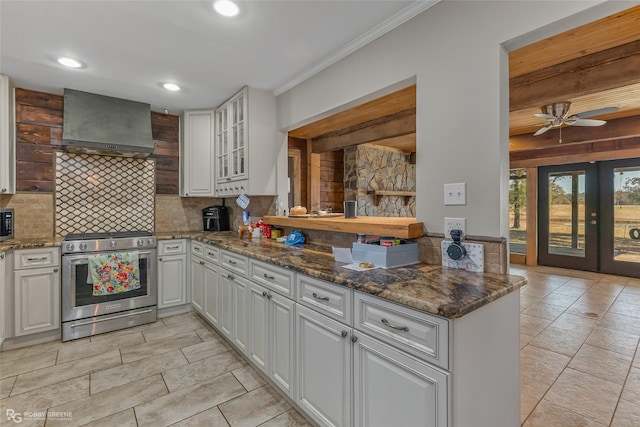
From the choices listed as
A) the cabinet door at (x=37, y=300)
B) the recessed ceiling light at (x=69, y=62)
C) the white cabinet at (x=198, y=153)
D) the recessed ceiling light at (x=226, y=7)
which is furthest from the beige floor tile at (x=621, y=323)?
the recessed ceiling light at (x=69, y=62)

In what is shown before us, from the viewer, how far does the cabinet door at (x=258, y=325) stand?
2111 millimetres

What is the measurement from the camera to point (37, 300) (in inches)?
109

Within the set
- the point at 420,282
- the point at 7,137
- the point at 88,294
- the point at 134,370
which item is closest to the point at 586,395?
the point at 420,282

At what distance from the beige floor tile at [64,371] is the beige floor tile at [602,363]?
3677 millimetres

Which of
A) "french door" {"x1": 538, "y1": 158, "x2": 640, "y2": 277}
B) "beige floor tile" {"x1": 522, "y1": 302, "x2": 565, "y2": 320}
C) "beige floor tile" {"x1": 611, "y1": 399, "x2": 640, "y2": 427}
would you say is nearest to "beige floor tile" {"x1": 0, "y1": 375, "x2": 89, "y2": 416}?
"beige floor tile" {"x1": 611, "y1": 399, "x2": 640, "y2": 427}

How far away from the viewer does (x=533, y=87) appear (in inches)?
116

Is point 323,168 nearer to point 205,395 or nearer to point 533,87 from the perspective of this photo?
point 533,87

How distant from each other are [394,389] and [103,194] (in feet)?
12.2

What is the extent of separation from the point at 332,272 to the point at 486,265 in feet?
2.61

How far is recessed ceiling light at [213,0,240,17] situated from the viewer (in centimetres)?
181

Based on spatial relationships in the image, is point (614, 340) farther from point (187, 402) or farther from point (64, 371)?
point (64, 371)

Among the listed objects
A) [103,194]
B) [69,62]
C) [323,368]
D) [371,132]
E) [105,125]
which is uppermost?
[69,62]

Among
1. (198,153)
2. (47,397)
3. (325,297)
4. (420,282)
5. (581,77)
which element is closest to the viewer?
(420,282)

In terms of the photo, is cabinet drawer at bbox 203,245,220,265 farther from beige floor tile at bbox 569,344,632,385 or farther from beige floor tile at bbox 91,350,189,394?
beige floor tile at bbox 569,344,632,385
